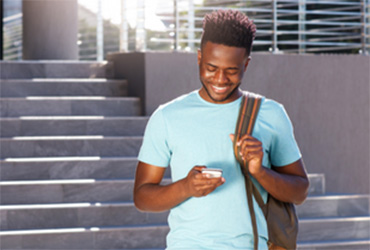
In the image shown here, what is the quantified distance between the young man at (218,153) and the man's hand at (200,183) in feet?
0.05

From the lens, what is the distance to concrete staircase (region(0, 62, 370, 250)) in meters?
7.57

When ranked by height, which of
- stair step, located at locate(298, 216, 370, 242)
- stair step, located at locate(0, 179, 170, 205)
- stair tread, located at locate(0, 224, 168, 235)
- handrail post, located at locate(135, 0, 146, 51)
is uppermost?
handrail post, located at locate(135, 0, 146, 51)

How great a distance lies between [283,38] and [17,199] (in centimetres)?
585

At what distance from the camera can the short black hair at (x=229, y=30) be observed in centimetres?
296

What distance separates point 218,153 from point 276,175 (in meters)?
0.24

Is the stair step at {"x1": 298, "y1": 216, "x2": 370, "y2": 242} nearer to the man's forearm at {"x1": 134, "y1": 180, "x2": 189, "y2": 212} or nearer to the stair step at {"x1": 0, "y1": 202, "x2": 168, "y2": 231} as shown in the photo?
the stair step at {"x1": 0, "y1": 202, "x2": 168, "y2": 231}

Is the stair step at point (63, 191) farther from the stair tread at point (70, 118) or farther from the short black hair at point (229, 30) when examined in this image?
the short black hair at point (229, 30)

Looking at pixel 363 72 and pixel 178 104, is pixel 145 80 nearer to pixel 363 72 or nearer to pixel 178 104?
pixel 363 72

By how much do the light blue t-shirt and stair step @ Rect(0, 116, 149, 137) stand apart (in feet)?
20.3

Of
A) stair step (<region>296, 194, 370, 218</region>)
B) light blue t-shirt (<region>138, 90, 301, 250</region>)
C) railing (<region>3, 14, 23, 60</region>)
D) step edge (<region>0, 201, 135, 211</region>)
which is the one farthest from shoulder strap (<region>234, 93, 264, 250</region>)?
railing (<region>3, 14, 23, 60</region>)

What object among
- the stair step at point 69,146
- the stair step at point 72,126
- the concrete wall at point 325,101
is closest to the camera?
the stair step at point 69,146

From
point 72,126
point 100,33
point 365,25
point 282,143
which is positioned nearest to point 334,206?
point 72,126

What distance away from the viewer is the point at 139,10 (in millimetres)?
10195

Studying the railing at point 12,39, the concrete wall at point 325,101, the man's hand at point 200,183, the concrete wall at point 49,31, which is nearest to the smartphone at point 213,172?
the man's hand at point 200,183
